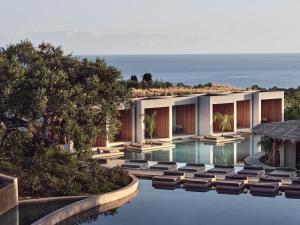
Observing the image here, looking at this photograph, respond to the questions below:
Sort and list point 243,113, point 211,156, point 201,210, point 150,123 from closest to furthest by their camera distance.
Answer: point 201,210 < point 211,156 < point 150,123 < point 243,113

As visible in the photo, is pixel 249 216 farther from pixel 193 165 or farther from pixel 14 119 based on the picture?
pixel 14 119

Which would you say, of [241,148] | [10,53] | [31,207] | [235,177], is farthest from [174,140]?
[31,207]

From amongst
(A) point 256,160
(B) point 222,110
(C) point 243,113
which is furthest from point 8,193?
(C) point 243,113

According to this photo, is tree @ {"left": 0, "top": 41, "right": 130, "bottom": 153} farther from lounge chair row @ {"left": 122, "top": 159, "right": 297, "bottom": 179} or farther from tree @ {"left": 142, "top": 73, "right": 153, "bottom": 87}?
tree @ {"left": 142, "top": 73, "right": 153, "bottom": 87}

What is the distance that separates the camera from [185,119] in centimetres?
4081

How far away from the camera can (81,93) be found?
21.7m

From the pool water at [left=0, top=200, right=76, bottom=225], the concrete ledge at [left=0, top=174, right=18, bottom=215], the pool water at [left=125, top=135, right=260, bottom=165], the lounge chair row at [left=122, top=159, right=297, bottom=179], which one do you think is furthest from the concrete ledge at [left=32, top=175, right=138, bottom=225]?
the pool water at [left=125, top=135, right=260, bottom=165]

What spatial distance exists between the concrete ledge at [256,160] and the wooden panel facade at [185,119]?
9.50m

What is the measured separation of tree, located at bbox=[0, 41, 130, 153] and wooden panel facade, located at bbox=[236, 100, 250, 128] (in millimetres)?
21098

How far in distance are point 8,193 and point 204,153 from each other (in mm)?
15910

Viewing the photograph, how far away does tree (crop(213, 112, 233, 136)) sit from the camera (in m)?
39.4

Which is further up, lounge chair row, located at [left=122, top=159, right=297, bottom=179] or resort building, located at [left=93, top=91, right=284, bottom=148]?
resort building, located at [left=93, top=91, right=284, bottom=148]

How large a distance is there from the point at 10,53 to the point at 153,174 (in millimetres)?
7884

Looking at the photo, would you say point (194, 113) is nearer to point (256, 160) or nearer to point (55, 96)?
point (256, 160)
